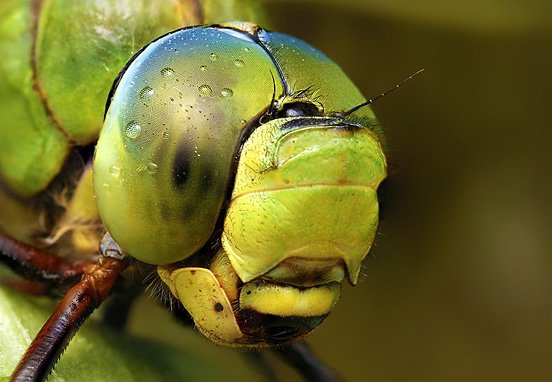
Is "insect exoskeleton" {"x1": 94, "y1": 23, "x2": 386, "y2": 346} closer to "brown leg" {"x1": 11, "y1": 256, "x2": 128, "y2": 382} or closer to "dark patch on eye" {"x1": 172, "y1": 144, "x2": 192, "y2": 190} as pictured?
"dark patch on eye" {"x1": 172, "y1": 144, "x2": 192, "y2": 190}

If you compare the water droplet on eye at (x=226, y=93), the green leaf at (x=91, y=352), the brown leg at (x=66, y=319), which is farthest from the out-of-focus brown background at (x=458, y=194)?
the water droplet on eye at (x=226, y=93)

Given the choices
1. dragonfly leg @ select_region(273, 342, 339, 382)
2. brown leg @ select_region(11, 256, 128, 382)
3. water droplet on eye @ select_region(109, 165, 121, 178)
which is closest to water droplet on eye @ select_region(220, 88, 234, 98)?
water droplet on eye @ select_region(109, 165, 121, 178)

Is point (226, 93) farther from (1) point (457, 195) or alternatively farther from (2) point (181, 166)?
(1) point (457, 195)

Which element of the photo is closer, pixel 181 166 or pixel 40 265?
pixel 181 166

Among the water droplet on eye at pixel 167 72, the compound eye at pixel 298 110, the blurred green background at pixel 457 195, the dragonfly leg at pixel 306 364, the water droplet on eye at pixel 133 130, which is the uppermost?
the water droplet on eye at pixel 167 72

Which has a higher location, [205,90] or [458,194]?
[205,90]

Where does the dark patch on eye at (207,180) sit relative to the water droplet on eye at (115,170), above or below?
above

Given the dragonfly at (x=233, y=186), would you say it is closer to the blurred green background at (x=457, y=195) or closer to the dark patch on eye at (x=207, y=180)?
the dark patch on eye at (x=207, y=180)

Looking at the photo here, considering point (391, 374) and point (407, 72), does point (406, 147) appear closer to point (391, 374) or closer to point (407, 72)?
point (407, 72)

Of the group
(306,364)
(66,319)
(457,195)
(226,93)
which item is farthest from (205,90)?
(457,195)
